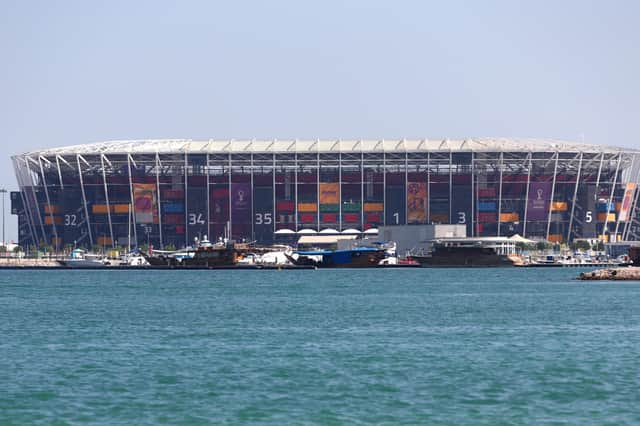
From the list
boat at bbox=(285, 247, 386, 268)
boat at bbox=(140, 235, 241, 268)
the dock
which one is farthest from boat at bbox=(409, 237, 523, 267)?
the dock

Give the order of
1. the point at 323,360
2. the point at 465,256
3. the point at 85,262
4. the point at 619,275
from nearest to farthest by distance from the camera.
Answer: the point at 323,360 < the point at 619,275 < the point at 465,256 < the point at 85,262

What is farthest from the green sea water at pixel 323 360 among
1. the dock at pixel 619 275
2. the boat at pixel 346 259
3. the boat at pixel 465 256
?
the boat at pixel 465 256

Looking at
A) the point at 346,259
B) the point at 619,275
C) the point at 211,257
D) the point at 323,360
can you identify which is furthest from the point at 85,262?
the point at 323,360

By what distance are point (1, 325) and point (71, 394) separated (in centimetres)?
2814

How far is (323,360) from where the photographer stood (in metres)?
49.7

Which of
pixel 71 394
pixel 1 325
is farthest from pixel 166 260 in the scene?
pixel 71 394

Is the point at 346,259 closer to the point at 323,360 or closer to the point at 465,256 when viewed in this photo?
the point at 465,256

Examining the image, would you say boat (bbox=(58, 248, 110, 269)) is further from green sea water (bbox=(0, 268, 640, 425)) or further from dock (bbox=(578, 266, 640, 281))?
green sea water (bbox=(0, 268, 640, 425))

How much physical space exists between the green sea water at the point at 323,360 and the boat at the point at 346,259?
83.4 m

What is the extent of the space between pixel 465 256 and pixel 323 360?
127399 mm

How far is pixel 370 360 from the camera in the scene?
49.2 metres

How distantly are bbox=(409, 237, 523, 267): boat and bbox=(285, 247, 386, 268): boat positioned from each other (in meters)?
6.79

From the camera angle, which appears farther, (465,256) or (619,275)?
(465,256)

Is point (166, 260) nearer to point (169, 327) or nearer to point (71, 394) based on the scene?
point (169, 327)
